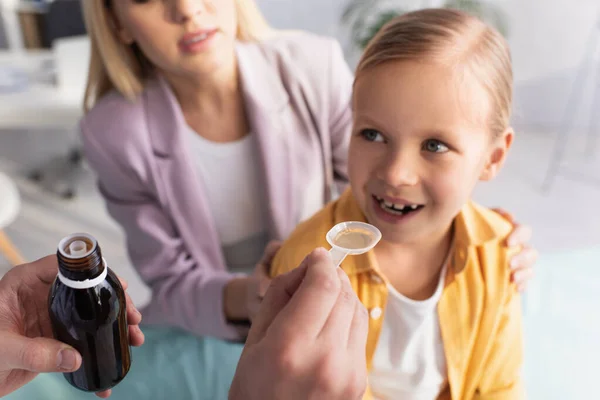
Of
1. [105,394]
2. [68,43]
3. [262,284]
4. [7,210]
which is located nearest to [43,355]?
[105,394]

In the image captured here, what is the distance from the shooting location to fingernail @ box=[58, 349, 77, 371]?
1.49ft

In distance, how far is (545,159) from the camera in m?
2.41

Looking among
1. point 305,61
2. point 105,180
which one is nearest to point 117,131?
point 105,180

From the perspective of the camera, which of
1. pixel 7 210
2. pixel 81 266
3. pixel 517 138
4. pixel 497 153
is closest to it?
pixel 81 266

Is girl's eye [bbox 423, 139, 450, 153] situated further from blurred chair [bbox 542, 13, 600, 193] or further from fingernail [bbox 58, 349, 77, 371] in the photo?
blurred chair [bbox 542, 13, 600, 193]

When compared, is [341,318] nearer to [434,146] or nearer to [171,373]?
[434,146]

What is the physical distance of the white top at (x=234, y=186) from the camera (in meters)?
1.02

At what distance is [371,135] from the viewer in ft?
2.10

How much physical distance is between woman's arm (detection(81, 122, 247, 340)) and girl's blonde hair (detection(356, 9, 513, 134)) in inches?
18.8

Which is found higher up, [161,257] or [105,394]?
[105,394]

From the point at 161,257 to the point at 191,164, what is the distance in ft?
0.57

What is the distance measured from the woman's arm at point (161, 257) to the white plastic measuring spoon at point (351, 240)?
455 mm

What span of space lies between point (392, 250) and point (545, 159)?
76.1 inches

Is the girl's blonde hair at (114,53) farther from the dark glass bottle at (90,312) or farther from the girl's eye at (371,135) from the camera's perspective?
the dark glass bottle at (90,312)
